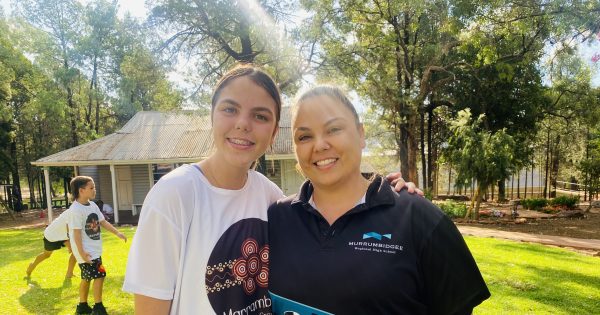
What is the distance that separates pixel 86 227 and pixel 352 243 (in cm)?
545

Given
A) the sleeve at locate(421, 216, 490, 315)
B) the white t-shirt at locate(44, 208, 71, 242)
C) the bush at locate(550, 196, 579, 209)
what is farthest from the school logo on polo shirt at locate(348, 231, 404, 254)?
the bush at locate(550, 196, 579, 209)

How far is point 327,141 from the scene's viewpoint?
6.64 ft

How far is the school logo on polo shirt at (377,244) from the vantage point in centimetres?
180

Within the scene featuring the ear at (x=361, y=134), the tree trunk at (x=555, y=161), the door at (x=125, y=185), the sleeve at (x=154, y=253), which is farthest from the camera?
the tree trunk at (x=555, y=161)

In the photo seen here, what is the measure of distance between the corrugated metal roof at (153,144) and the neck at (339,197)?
49.6 ft

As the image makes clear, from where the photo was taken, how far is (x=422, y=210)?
73.9 inches

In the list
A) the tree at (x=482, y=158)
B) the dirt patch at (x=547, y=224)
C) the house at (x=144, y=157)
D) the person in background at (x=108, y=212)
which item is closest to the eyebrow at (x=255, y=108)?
the house at (x=144, y=157)

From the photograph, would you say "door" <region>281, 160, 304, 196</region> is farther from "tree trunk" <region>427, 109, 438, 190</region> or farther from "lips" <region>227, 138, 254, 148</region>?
"lips" <region>227, 138, 254, 148</region>

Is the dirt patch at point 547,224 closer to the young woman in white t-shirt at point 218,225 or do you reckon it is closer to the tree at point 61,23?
the young woman in white t-shirt at point 218,225

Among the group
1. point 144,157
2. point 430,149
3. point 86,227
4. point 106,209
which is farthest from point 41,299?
point 430,149

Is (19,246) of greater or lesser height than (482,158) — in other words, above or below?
below

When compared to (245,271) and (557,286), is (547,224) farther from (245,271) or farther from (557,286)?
(245,271)

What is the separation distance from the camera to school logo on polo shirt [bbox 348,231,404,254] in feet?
5.90

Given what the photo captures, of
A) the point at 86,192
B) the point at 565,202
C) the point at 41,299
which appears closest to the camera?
the point at 86,192
